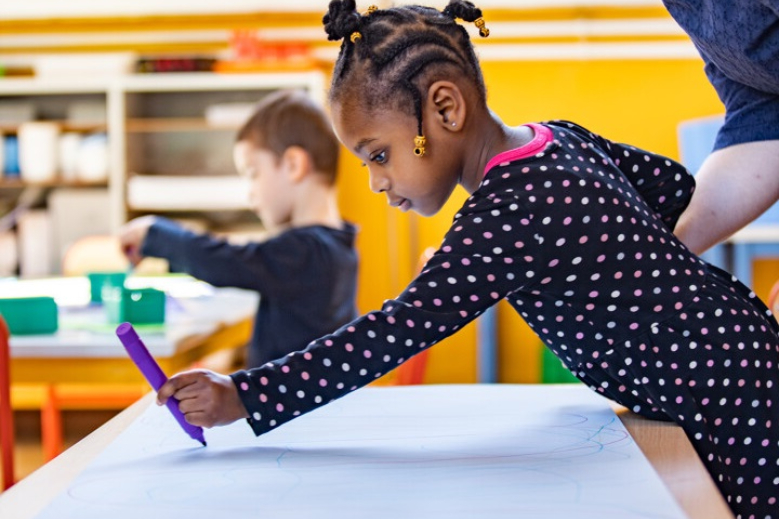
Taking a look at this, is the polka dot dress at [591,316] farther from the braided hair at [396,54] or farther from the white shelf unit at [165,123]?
the white shelf unit at [165,123]

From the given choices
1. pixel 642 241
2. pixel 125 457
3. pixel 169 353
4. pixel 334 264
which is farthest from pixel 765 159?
pixel 334 264

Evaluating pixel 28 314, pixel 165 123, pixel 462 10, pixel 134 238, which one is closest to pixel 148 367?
pixel 462 10

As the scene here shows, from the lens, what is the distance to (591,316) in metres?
0.87

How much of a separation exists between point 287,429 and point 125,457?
16 centimetres

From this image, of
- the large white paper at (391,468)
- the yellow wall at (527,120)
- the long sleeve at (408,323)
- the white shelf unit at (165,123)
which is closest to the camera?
the large white paper at (391,468)

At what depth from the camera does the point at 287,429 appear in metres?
0.89

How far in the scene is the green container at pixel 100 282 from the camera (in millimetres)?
2152

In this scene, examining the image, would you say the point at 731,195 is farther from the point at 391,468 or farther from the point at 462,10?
the point at 391,468

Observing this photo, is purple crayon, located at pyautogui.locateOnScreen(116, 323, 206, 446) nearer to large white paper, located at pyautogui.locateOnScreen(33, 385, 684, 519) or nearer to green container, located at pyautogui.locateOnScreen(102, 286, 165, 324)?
large white paper, located at pyautogui.locateOnScreen(33, 385, 684, 519)

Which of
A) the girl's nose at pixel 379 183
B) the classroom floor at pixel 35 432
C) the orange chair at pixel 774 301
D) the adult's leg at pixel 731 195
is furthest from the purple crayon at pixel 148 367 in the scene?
the classroom floor at pixel 35 432

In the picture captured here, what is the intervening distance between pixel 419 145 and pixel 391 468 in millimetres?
325

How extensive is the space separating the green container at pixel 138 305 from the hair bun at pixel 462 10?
978mm

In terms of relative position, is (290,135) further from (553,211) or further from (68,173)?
(68,173)

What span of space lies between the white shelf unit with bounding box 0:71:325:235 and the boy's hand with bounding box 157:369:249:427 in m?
3.59
